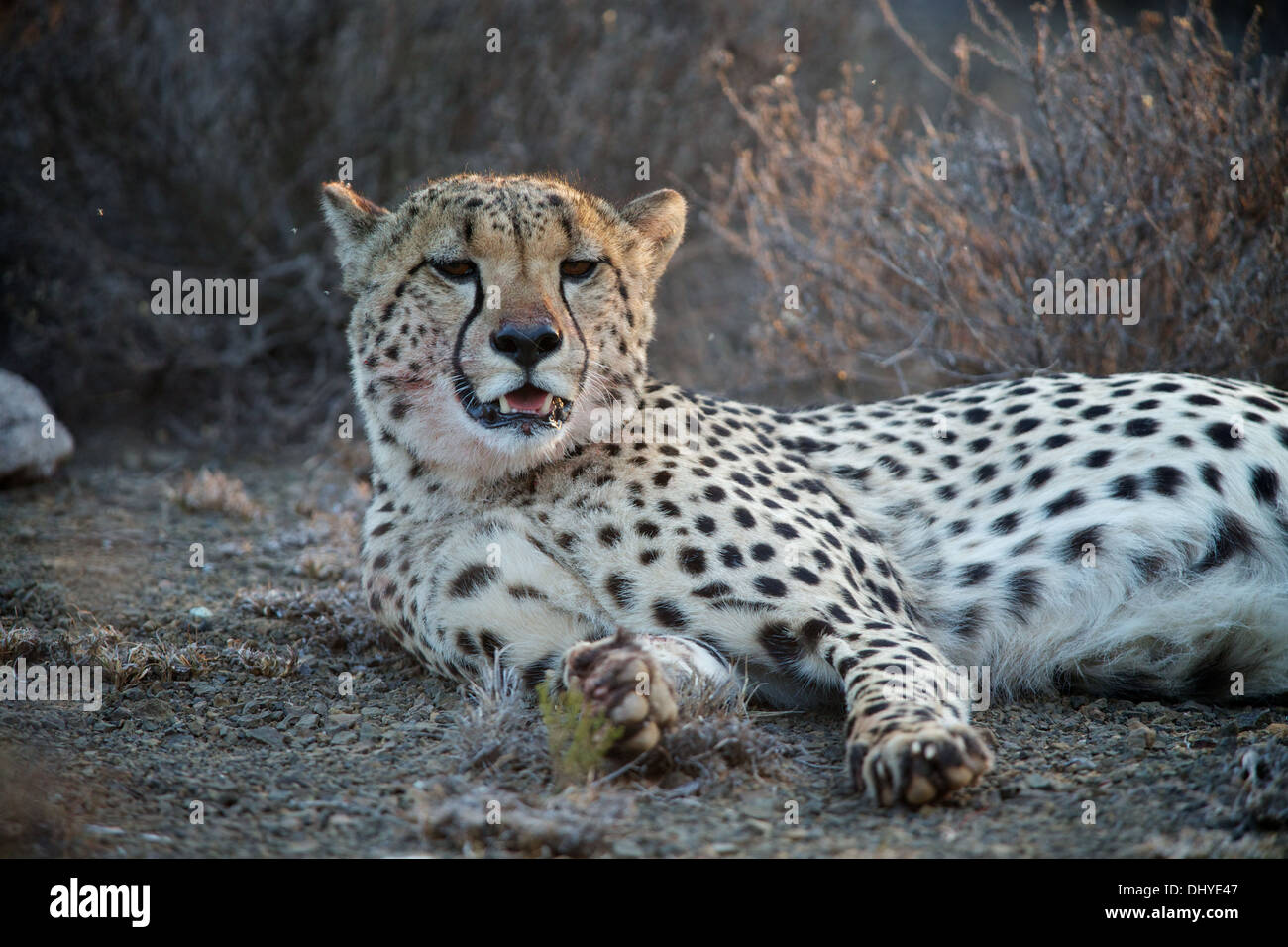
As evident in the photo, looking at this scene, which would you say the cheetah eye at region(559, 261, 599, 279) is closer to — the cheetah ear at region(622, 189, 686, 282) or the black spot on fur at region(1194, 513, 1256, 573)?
the cheetah ear at region(622, 189, 686, 282)

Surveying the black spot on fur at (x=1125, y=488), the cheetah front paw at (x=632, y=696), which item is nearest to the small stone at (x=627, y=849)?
the cheetah front paw at (x=632, y=696)

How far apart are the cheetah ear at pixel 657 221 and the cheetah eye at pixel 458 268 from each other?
0.55 m

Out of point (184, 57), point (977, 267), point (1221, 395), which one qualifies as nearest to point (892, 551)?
point (1221, 395)

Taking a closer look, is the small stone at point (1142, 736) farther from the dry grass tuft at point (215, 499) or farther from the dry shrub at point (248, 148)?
the dry shrub at point (248, 148)

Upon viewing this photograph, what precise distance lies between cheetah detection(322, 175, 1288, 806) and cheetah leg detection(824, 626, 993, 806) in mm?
15

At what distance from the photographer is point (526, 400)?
2.84 meters

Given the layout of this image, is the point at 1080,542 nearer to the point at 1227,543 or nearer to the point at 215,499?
the point at 1227,543

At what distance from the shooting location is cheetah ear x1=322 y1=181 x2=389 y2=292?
3.21 meters

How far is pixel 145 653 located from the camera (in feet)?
10.3

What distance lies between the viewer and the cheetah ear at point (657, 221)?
3.34m

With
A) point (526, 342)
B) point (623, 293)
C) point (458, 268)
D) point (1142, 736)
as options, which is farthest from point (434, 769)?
point (1142, 736)

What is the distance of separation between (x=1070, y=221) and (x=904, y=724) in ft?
8.54

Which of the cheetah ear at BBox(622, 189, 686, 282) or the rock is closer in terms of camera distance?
the cheetah ear at BBox(622, 189, 686, 282)

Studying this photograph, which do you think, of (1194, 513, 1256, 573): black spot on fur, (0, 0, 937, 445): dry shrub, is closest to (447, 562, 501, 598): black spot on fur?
(1194, 513, 1256, 573): black spot on fur
